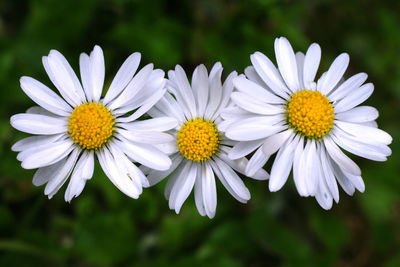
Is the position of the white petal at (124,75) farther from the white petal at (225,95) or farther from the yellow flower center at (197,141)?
the white petal at (225,95)

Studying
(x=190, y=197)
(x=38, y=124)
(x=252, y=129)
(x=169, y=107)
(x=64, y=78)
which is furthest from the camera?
(x=190, y=197)

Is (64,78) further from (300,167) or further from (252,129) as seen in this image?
(300,167)

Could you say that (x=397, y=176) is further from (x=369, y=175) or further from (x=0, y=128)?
(x=0, y=128)

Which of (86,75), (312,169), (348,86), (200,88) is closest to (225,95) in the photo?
(200,88)

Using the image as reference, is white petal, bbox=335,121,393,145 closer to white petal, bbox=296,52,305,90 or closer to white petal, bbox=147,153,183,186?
white petal, bbox=296,52,305,90

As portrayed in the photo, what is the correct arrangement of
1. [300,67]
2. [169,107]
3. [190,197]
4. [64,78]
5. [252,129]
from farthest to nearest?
[190,197], [300,67], [169,107], [64,78], [252,129]

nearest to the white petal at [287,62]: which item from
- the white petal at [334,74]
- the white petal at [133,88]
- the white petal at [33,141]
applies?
the white petal at [334,74]
